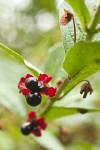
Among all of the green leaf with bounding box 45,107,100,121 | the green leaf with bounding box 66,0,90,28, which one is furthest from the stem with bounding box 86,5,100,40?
the green leaf with bounding box 45,107,100,121

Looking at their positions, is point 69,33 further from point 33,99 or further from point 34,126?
point 34,126

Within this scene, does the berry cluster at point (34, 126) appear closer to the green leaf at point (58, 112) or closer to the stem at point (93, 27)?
the green leaf at point (58, 112)

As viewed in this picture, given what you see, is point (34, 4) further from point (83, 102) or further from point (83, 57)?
point (83, 57)

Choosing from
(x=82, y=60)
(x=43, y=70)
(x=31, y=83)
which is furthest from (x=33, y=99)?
(x=43, y=70)

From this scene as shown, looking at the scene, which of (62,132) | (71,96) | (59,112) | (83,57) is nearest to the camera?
(83,57)

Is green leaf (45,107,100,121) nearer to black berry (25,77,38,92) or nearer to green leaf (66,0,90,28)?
black berry (25,77,38,92)

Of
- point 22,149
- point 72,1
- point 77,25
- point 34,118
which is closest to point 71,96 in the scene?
point 34,118
